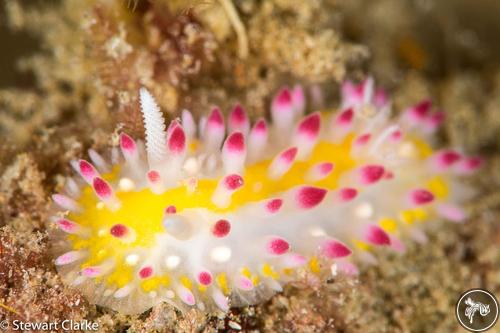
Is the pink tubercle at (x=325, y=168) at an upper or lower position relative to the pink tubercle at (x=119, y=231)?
lower

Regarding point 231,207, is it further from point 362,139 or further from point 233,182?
point 362,139

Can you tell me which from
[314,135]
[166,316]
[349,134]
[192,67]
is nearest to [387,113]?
[349,134]

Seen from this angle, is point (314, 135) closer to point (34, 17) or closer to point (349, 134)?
point (349, 134)

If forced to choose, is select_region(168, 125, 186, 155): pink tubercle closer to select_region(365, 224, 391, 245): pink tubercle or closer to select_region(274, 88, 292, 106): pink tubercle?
select_region(274, 88, 292, 106): pink tubercle

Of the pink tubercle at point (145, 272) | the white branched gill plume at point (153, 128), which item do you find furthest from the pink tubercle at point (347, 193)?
the pink tubercle at point (145, 272)

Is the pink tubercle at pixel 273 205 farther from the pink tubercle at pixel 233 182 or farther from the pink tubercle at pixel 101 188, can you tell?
the pink tubercle at pixel 101 188
